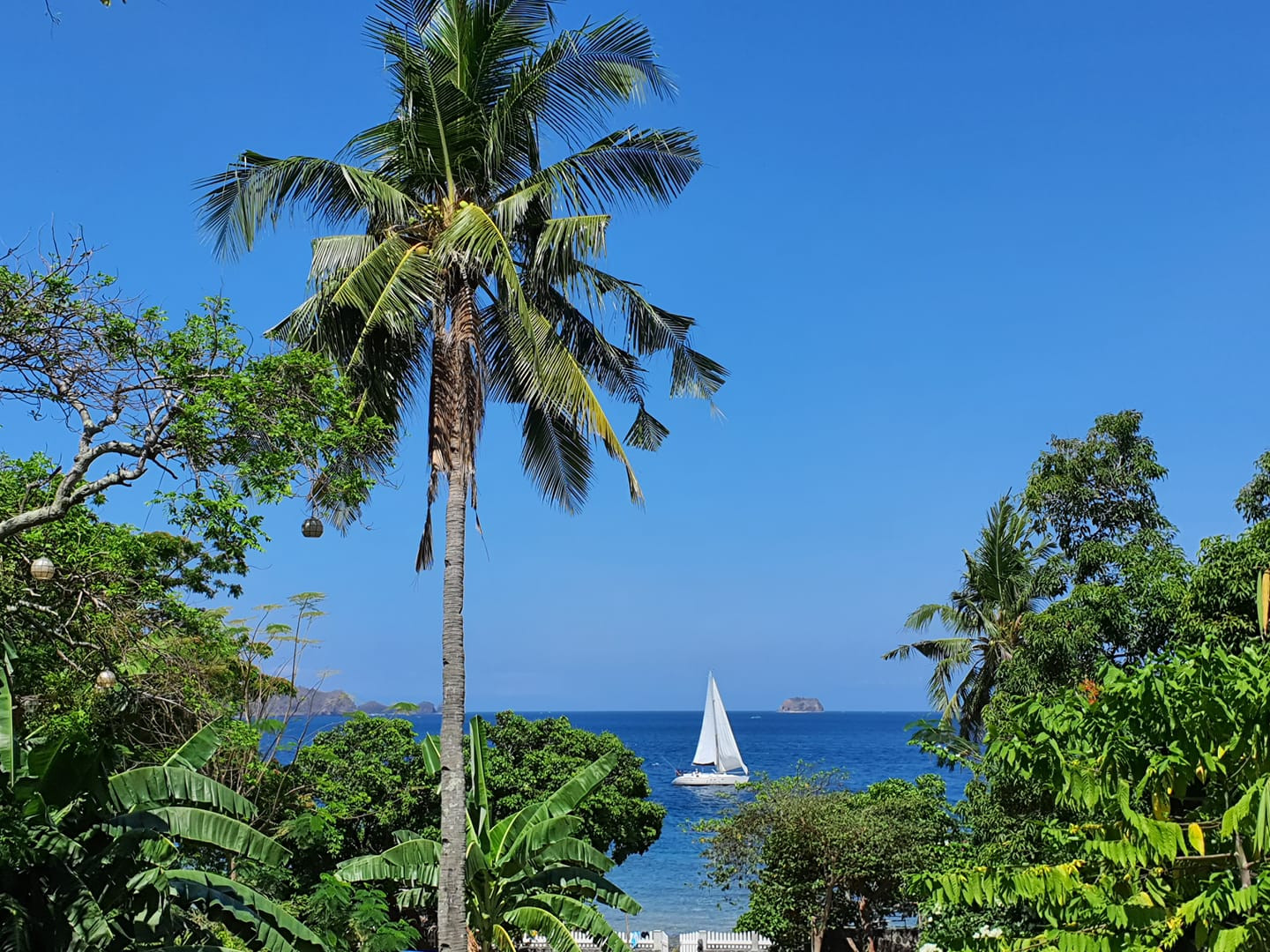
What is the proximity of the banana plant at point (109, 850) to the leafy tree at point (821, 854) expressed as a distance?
10.6m

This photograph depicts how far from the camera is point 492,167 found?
504 inches

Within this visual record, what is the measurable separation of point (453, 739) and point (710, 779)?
7933 centimetres

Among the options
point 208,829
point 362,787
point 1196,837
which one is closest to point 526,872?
point 208,829

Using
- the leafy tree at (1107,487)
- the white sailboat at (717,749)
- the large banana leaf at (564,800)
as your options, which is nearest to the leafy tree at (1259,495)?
the leafy tree at (1107,487)

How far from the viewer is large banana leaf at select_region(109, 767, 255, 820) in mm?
10306

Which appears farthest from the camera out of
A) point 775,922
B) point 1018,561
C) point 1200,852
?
point 1018,561

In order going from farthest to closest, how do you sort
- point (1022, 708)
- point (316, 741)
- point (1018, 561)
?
point (1018, 561), point (316, 741), point (1022, 708)

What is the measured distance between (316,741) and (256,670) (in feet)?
7.56

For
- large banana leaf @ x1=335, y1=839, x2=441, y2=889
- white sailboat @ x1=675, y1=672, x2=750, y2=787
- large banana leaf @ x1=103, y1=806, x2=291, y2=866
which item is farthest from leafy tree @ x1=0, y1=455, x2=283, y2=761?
white sailboat @ x1=675, y1=672, x2=750, y2=787

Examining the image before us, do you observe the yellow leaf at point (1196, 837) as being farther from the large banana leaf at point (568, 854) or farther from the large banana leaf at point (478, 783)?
the large banana leaf at point (478, 783)

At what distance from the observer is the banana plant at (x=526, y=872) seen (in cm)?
1398

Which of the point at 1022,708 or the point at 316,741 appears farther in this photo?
the point at 316,741

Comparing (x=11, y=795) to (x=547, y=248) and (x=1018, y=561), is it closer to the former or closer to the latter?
(x=547, y=248)

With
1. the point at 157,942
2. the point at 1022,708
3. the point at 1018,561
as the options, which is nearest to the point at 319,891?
the point at 157,942
